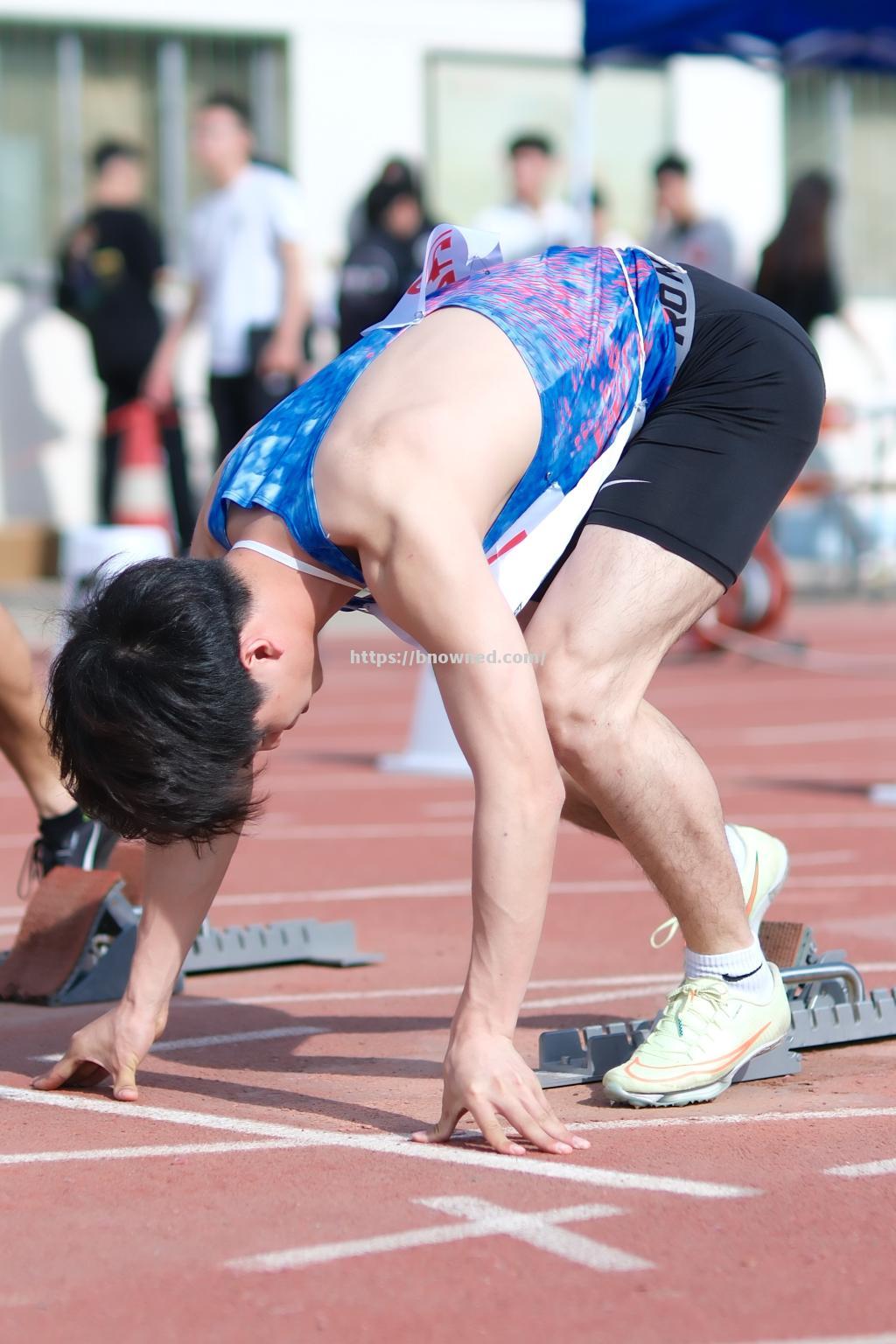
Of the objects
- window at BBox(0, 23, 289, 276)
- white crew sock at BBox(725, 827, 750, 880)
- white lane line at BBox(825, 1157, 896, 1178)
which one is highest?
window at BBox(0, 23, 289, 276)

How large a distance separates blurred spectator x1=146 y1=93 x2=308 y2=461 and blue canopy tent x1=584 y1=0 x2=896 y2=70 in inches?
69.0

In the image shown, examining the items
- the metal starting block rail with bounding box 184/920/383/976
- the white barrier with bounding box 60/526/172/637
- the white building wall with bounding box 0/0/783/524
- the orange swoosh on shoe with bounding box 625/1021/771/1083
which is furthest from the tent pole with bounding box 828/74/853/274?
the orange swoosh on shoe with bounding box 625/1021/771/1083

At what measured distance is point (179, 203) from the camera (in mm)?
15961

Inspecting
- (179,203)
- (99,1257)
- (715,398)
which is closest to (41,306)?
(179,203)

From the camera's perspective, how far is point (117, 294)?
40.3 ft

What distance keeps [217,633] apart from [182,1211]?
0.84 metres

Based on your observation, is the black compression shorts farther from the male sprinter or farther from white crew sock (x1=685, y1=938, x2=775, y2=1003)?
white crew sock (x1=685, y1=938, x2=775, y2=1003)

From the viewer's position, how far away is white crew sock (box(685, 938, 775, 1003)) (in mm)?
3611

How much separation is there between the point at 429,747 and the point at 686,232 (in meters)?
5.59

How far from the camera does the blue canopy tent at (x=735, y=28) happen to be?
9938 mm

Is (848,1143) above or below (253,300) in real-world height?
below

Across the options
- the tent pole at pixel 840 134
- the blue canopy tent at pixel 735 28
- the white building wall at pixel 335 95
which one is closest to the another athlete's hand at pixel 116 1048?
the blue canopy tent at pixel 735 28

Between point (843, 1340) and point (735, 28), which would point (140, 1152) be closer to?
point (843, 1340)

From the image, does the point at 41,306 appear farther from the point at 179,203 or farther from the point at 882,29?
the point at 882,29
